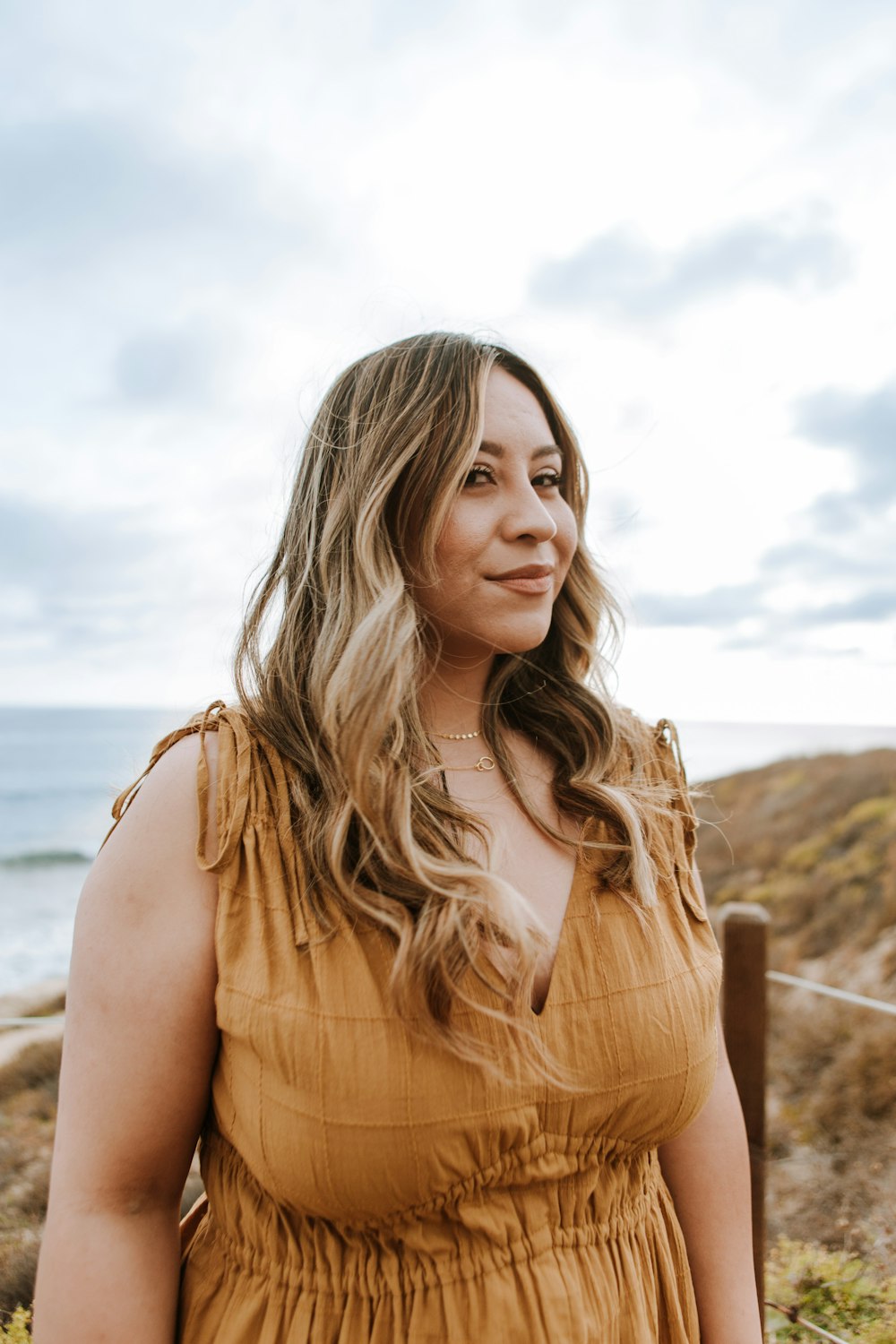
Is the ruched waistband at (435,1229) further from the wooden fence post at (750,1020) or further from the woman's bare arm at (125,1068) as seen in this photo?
the wooden fence post at (750,1020)

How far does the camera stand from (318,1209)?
1014 millimetres

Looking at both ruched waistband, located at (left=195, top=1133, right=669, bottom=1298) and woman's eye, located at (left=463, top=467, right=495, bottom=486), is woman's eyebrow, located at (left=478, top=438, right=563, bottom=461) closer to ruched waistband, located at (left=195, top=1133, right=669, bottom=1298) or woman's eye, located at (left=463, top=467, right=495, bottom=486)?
woman's eye, located at (left=463, top=467, right=495, bottom=486)

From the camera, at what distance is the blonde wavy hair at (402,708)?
1.08 meters

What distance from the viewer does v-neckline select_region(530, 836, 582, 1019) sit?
3.67ft

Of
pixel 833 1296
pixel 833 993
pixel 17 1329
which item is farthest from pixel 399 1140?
pixel 833 1296

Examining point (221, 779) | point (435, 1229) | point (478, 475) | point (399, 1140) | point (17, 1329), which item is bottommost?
point (17, 1329)

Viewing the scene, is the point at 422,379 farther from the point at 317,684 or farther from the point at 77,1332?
the point at 77,1332

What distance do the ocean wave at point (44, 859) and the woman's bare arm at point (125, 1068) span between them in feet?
79.4

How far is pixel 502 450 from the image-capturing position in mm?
1369

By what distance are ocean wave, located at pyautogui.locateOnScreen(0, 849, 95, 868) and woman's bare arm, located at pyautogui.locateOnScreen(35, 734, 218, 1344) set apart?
2420 cm

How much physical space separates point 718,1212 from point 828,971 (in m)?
6.90

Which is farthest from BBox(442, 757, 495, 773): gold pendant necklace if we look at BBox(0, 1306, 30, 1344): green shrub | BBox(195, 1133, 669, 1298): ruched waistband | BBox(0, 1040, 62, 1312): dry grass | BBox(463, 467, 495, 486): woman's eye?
BBox(0, 1040, 62, 1312): dry grass

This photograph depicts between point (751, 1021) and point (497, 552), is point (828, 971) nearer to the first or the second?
Result: point (751, 1021)

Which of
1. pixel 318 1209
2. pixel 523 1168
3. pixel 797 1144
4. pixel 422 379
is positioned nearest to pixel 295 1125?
pixel 318 1209
